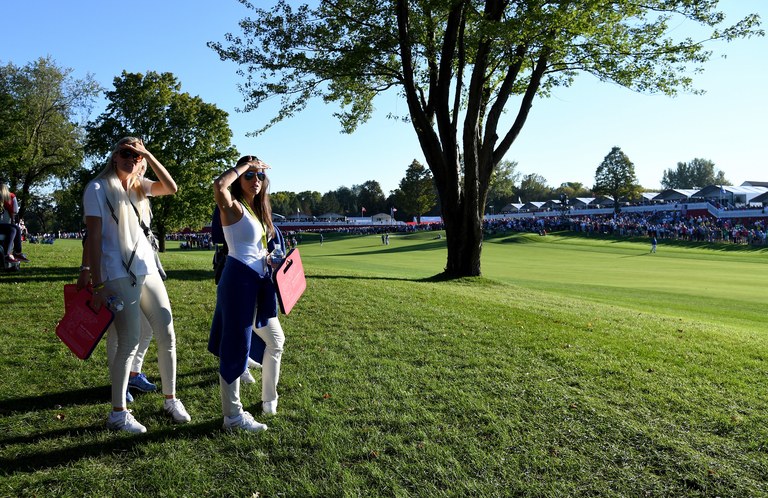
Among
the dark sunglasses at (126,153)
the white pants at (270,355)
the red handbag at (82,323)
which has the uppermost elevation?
the dark sunglasses at (126,153)

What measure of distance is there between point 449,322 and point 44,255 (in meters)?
13.8

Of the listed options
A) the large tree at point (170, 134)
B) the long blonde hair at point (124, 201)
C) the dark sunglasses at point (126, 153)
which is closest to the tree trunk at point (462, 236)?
the long blonde hair at point (124, 201)

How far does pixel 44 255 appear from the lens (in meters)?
16.2

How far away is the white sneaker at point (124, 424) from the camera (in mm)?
4203

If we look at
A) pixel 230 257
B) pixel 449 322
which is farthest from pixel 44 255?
pixel 230 257

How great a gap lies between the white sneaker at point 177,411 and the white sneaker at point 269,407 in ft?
2.00

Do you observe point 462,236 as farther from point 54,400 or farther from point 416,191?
point 416,191

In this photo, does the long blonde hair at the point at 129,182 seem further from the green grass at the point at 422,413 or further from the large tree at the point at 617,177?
the large tree at the point at 617,177

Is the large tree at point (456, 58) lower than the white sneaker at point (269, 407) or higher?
higher

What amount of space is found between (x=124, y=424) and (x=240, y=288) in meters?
1.40

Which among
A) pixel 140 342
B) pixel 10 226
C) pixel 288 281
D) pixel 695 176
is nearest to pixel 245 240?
pixel 288 281

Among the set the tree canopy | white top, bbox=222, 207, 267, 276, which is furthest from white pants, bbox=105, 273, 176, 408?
the tree canopy

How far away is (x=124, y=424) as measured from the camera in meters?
4.21

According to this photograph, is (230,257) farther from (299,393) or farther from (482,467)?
(482,467)
